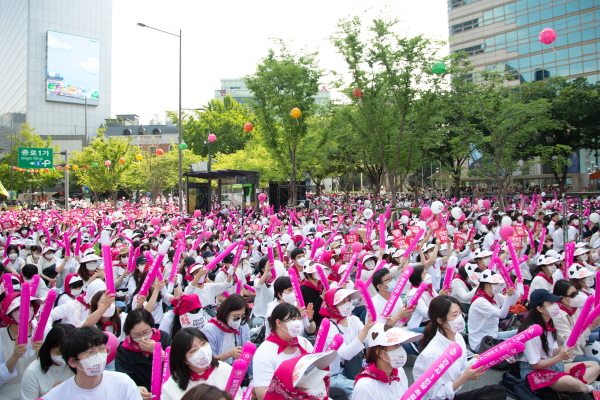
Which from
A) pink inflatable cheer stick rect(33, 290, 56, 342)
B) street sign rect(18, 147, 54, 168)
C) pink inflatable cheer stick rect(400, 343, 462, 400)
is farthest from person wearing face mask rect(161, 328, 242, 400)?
street sign rect(18, 147, 54, 168)

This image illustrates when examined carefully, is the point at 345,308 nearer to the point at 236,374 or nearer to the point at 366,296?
the point at 366,296

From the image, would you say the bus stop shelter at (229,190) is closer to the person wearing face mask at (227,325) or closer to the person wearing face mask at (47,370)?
the person wearing face mask at (227,325)

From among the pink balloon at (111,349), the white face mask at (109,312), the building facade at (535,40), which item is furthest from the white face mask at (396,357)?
the building facade at (535,40)

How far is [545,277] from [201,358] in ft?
18.4

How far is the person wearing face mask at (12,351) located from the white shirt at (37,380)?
42cm

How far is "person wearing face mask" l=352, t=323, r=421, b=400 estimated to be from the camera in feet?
11.0

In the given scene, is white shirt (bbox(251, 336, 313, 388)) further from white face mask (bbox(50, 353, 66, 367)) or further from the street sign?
the street sign

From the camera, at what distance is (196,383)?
344 centimetres

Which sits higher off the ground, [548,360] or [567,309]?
[567,309]

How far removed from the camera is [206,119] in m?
54.1

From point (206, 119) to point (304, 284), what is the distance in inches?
1973

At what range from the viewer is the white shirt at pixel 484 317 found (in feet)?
19.6

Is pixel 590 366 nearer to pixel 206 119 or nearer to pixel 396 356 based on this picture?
pixel 396 356

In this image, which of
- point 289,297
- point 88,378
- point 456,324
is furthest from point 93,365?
point 456,324
